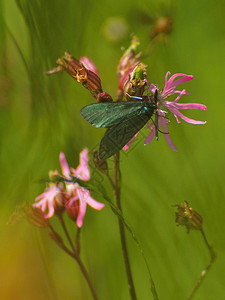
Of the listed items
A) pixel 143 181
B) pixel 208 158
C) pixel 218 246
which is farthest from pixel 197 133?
pixel 218 246

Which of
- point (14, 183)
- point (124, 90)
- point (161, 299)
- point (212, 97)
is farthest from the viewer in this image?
point (212, 97)

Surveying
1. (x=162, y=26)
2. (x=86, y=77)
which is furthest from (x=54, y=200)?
(x=162, y=26)

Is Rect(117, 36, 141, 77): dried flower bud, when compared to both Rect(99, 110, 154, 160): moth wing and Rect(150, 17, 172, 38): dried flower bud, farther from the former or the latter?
Rect(150, 17, 172, 38): dried flower bud

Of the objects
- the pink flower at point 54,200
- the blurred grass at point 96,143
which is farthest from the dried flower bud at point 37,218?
the blurred grass at point 96,143

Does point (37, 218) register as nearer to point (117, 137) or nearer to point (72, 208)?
point (72, 208)

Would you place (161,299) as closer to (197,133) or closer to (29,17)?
(197,133)

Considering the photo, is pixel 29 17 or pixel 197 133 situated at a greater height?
pixel 29 17
